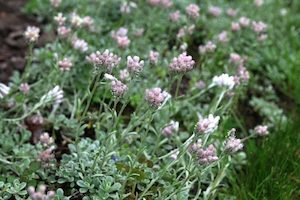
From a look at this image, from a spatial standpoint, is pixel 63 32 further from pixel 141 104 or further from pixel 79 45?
pixel 141 104

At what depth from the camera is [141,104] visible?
2998 mm

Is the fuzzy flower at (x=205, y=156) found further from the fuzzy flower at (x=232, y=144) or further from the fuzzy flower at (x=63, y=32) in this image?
the fuzzy flower at (x=63, y=32)

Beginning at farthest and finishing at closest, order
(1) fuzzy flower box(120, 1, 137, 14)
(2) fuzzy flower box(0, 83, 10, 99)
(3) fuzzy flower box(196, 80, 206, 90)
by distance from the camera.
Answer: (1) fuzzy flower box(120, 1, 137, 14) → (3) fuzzy flower box(196, 80, 206, 90) → (2) fuzzy flower box(0, 83, 10, 99)

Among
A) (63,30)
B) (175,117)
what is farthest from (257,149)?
(63,30)

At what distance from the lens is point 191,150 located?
7.81 feet

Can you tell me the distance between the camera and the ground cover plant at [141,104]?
8.27 feet

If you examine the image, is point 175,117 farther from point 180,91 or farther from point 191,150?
point 191,150

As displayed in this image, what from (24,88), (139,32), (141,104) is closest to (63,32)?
(24,88)

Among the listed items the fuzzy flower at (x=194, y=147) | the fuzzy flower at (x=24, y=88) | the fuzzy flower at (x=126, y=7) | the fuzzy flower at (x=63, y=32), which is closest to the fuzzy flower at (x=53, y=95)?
A: the fuzzy flower at (x=24, y=88)

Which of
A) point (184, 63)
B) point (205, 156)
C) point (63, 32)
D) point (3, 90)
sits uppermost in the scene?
point (184, 63)

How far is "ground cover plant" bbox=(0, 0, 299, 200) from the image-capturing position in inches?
99.2

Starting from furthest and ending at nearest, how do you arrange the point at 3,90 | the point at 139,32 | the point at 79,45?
the point at 139,32 → the point at 79,45 → the point at 3,90

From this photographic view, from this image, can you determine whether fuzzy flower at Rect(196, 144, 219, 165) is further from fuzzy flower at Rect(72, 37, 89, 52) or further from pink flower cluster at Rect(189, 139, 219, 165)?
fuzzy flower at Rect(72, 37, 89, 52)

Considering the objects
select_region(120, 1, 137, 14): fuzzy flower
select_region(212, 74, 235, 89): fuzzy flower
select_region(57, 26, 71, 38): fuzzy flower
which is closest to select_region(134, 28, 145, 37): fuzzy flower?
select_region(120, 1, 137, 14): fuzzy flower
